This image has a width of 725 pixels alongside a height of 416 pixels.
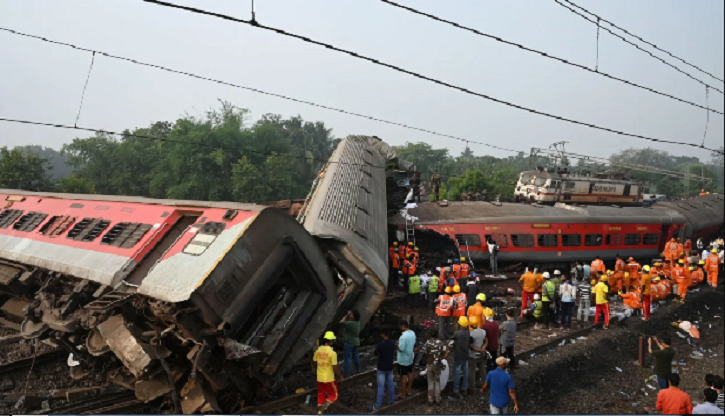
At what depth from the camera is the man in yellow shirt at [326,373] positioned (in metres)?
7.38

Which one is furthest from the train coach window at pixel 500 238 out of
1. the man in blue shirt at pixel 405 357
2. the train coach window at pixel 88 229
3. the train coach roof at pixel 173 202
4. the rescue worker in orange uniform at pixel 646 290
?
the train coach window at pixel 88 229

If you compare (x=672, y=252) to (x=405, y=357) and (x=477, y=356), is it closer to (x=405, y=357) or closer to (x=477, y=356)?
(x=477, y=356)

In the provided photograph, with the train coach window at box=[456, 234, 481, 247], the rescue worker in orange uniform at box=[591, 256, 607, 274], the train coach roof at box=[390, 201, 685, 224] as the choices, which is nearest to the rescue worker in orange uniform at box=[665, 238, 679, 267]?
the train coach roof at box=[390, 201, 685, 224]

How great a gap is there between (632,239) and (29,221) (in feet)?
72.5

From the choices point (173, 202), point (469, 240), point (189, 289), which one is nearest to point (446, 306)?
point (173, 202)

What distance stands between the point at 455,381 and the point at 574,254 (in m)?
13.5

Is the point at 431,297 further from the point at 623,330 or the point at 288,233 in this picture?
the point at 288,233

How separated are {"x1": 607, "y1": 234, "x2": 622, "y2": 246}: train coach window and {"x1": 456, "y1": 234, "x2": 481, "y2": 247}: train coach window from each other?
6.69 m

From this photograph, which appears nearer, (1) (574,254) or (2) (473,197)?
(1) (574,254)

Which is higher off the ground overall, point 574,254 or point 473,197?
point 473,197

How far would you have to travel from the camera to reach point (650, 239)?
886 inches

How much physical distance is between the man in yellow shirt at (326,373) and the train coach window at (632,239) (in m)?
18.3

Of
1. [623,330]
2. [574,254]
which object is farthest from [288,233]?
[574,254]

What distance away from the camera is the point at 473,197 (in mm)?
25578
